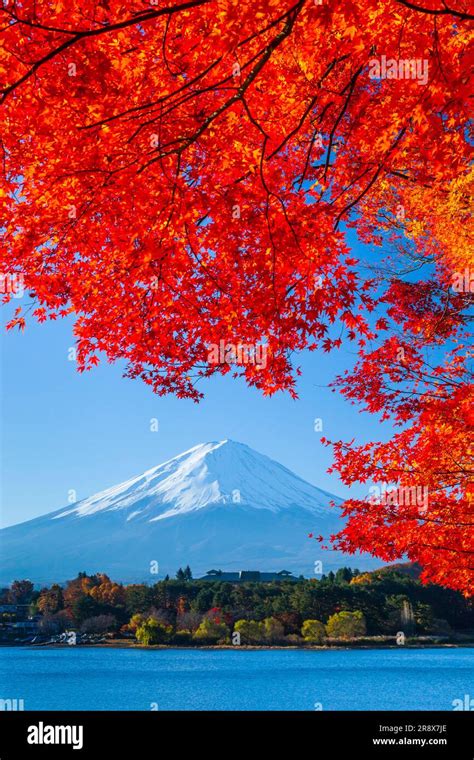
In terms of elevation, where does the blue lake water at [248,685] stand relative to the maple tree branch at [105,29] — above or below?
below

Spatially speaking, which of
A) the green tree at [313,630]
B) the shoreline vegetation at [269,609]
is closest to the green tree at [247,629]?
the shoreline vegetation at [269,609]

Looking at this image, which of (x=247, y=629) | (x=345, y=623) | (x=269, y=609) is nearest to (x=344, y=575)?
(x=345, y=623)

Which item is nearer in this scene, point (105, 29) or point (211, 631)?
point (105, 29)

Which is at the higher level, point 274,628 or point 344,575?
point 344,575

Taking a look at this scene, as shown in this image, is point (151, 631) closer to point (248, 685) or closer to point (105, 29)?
point (248, 685)

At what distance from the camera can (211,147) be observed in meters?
6.65

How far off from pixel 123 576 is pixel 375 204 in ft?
502

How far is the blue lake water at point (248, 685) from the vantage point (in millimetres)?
67438

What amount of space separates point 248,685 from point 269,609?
28287 mm

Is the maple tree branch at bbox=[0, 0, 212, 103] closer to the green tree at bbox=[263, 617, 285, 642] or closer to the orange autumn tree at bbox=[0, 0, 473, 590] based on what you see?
the orange autumn tree at bbox=[0, 0, 473, 590]

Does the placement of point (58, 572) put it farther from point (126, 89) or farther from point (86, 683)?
point (126, 89)

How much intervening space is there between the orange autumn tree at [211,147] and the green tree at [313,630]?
53.4m

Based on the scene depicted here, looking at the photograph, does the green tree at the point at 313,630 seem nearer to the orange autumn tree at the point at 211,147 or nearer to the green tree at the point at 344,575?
the green tree at the point at 344,575

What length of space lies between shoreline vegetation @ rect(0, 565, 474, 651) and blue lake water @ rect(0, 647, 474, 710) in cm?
650
